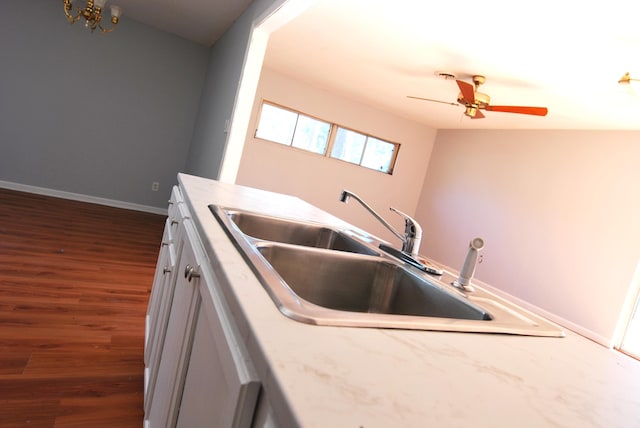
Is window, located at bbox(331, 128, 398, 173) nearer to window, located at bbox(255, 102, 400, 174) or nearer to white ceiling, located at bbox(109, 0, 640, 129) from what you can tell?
window, located at bbox(255, 102, 400, 174)

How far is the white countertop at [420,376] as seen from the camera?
399 millimetres

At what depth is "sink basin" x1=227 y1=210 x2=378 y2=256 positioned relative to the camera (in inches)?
54.8

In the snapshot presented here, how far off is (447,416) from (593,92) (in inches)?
154

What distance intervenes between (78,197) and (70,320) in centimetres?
312

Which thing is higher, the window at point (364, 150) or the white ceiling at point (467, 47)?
the white ceiling at point (467, 47)

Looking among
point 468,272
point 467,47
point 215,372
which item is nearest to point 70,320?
point 215,372

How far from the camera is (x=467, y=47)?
10.0 ft

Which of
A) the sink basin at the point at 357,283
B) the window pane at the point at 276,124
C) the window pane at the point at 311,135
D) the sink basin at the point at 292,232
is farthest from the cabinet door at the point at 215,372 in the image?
the window pane at the point at 311,135

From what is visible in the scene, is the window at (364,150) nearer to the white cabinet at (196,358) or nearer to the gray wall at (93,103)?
the gray wall at (93,103)

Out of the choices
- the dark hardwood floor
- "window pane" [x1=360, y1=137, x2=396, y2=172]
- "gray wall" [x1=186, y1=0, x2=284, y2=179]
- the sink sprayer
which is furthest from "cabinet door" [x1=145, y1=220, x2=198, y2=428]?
"window pane" [x1=360, y1=137, x2=396, y2=172]

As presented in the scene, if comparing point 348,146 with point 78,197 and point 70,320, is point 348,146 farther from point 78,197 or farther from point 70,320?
point 70,320

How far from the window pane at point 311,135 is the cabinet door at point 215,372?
5099mm

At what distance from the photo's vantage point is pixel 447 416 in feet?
1.35

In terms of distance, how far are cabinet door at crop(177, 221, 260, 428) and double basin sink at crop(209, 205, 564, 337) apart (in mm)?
96
